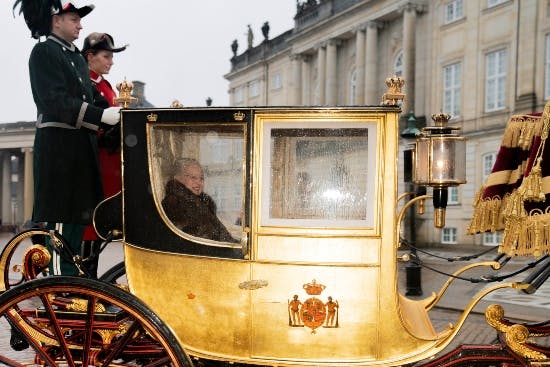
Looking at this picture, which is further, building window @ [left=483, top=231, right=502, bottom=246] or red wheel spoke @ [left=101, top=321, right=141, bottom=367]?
building window @ [left=483, top=231, right=502, bottom=246]

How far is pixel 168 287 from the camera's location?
2.78 meters

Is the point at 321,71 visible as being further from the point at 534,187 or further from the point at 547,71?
the point at 534,187

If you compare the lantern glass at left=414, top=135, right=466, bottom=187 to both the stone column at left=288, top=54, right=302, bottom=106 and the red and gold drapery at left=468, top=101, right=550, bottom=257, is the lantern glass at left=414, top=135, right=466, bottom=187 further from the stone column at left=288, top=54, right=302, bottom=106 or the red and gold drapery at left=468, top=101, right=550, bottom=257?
the stone column at left=288, top=54, right=302, bottom=106

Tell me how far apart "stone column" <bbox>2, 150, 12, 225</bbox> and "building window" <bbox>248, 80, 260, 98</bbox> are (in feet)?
60.7

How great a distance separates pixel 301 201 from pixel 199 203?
53 centimetres

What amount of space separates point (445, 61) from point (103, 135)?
2021 cm

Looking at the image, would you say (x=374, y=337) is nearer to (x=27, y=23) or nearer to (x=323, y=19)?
(x=27, y=23)

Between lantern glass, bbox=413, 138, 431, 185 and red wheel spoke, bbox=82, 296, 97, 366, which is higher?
lantern glass, bbox=413, 138, 431, 185

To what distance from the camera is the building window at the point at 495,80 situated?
19.3 m

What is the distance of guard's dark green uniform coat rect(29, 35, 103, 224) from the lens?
120 inches

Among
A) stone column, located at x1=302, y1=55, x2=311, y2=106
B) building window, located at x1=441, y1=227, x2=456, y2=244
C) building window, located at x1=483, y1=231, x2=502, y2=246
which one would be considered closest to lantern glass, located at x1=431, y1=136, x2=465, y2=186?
building window, located at x1=483, y1=231, x2=502, y2=246

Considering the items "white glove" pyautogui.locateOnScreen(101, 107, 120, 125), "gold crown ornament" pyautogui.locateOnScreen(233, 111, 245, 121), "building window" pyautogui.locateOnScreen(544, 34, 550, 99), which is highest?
"building window" pyautogui.locateOnScreen(544, 34, 550, 99)

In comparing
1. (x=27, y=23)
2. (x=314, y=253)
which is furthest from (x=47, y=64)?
(x=314, y=253)

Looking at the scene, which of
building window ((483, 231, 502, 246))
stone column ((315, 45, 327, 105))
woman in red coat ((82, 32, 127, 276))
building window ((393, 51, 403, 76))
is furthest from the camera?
stone column ((315, 45, 327, 105))
